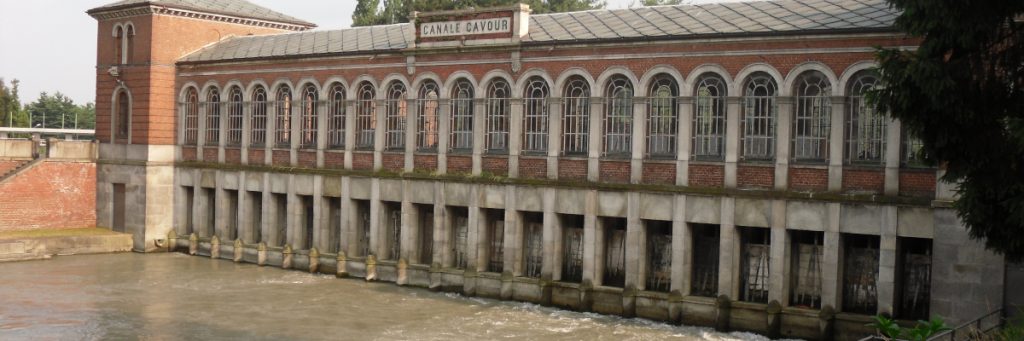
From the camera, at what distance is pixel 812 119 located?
26.2 m

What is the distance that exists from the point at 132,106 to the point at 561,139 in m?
19.6

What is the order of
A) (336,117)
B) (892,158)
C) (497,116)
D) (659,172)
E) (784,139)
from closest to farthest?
(892,158) → (784,139) → (659,172) → (497,116) → (336,117)

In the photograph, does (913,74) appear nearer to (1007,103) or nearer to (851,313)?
(1007,103)

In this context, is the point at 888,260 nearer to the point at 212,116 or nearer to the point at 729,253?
the point at 729,253

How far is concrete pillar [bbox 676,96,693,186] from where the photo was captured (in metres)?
27.7

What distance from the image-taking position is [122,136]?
43.2 meters

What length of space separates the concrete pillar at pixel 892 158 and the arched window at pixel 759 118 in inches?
113

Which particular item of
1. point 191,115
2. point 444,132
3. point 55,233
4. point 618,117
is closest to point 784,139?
point 618,117

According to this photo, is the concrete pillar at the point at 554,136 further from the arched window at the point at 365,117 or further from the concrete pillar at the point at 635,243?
the arched window at the point at 365,117

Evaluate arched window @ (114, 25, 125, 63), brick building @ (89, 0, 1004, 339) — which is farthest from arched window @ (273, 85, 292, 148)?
arched window @ (114, 25, 125, 63)

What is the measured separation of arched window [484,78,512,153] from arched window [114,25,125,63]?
1768 centimetres

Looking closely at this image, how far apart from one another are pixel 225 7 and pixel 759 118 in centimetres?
2456

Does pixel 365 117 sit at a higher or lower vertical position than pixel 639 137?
higher

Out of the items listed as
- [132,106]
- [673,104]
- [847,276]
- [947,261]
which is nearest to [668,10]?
[673,104]
